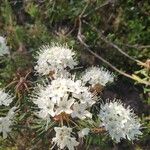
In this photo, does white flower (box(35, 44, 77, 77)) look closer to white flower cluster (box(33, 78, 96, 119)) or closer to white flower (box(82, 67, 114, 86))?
white flower (box(82, 67, 114, 86))

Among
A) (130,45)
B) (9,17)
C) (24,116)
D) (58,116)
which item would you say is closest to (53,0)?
(9,17)

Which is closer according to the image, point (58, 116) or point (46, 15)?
point (58, 116)

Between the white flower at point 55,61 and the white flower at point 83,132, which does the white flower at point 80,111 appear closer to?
the white flower at point 83,132

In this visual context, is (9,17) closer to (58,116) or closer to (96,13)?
(96,13)

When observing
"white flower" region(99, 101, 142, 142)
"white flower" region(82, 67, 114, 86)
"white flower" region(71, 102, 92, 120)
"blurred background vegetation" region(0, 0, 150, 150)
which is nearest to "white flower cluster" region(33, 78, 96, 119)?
"white flower" region(71, 102, 92, 120)

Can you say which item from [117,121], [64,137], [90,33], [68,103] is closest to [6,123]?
[64,137]

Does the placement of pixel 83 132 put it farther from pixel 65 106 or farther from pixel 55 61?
pixel 55 61
